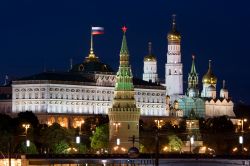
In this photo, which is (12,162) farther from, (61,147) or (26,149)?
(61,147)

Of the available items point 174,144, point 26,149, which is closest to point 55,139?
point 174,144

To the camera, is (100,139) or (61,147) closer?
(61,147)

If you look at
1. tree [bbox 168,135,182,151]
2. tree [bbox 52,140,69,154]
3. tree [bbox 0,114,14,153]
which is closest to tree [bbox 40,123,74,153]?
tree [bbox 52,140,69,154]

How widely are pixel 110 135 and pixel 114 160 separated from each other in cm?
5113

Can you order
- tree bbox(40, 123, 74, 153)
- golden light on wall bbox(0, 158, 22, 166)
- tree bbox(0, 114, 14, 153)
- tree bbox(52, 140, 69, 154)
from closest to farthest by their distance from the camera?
1. golden light on wall bbox(0, 158, 22, 166)
2. tree bbox(0, 114, 14, 153)
3. tree bbox(52, 140, 69, 154)
4. tree bbox(40, 123, 74, 153)

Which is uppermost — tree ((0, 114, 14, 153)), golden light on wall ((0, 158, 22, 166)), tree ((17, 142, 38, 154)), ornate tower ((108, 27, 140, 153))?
ornate tower ((108, 27, 140, 153))

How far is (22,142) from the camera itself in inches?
6850

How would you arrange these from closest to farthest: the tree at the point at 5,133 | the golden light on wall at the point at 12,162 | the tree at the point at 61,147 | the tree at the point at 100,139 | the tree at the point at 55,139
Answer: the golden light on wall at the point at 12,162
the tree at the point at 5,133
the tree at the point at 61,147
the tree at the point at 55,139
the tree at the point at 100,139

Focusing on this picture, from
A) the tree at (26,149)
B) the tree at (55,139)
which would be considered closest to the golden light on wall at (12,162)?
the tree at (26,149)

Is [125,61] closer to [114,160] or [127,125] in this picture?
[127,125]

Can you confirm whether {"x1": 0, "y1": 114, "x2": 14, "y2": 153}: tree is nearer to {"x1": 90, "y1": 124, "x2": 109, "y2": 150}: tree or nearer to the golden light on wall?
{"x1": 90, "y1": 124, "x2": 109, "y2": 150}: tree

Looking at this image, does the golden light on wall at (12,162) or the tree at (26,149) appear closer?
the golden light on wall at (12,162)

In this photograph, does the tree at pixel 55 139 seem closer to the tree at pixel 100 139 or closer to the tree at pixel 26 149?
the tree at pixel 100 139

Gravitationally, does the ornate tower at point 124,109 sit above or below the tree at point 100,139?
above
